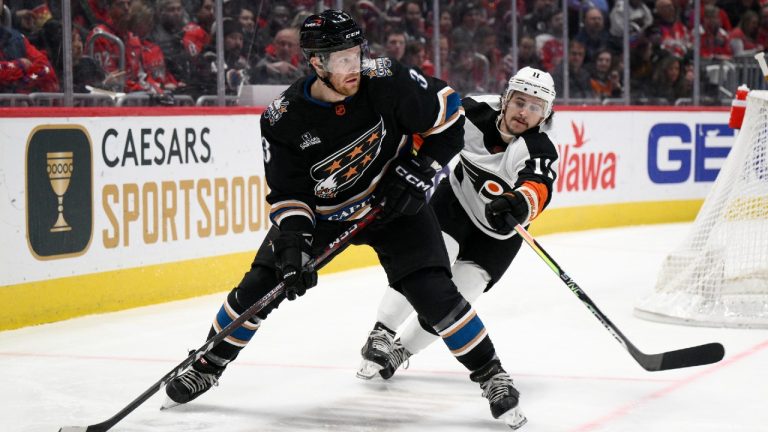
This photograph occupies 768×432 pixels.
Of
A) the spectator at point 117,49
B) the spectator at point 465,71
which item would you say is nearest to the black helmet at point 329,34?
the spectator at point 117,49

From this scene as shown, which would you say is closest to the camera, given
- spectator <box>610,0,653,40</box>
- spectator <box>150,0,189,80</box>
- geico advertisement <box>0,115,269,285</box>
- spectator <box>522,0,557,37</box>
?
geico advertisement <box>0,115,269,285</box>

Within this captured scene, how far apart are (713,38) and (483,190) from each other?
6.33m

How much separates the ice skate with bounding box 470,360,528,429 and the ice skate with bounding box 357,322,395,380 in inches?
19.8

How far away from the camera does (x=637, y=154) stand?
333 inches

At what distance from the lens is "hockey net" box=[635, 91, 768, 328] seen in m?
4.54

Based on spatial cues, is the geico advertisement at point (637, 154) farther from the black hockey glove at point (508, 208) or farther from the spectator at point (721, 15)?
the black hockey glove at point (508, 208)

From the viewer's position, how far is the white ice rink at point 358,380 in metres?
3.12

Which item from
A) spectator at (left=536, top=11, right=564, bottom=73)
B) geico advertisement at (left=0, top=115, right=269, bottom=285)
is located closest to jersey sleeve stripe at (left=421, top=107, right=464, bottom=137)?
geico advertisement at (left=0, top=115, right=269, bottom=285)

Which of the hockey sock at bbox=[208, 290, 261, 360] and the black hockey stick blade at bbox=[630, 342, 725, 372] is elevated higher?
the hockey sock at bbox=[208, 290, 261, 360]

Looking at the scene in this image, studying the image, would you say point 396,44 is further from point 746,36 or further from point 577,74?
point 746,36

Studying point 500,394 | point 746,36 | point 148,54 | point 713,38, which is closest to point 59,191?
point 148,54

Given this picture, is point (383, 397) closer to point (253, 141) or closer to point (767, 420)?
point (767, 420)

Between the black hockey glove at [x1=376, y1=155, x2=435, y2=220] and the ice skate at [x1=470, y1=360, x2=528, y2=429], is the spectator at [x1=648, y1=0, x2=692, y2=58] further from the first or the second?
the ice skate at [x1=470, y1=360, x2=528, y2=429]

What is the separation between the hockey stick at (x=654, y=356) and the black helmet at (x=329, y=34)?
0.76 metres
